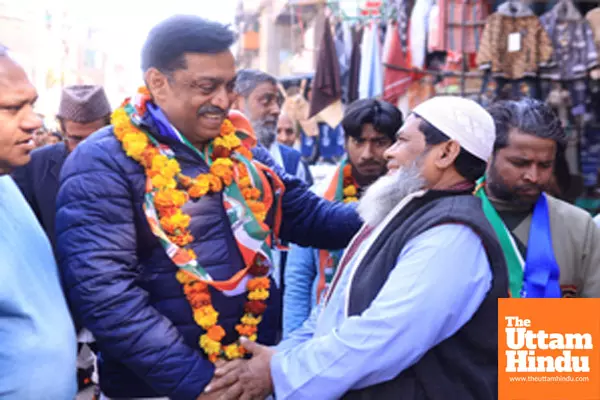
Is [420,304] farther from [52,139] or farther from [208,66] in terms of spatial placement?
[52,139]

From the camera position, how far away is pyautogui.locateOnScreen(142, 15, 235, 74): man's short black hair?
2041 mm

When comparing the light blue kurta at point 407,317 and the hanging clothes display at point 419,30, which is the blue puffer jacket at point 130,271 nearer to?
A: the light blue kurta at point 407,317

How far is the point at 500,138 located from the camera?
9.71ft

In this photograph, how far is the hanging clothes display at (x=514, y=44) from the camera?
6422 mm

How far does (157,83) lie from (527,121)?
1.77 meters

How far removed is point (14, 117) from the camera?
1.61 metres

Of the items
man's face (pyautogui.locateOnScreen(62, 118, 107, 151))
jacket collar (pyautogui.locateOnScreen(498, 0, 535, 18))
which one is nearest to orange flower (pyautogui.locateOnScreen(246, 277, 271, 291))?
man's face (pyautogui.locateOnScreen(62, 118, 107, 151))

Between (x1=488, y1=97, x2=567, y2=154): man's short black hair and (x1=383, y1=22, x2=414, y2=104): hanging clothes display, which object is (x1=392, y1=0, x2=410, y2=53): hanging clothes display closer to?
(x1=383, y1=22, x2=414, y2=104): hanging clothes display

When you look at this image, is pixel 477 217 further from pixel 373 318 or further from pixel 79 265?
pixel 79 265

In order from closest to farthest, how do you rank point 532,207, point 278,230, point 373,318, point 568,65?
1. point 373,318
2. point 278,230
3. point 532,207
4. point 568,65

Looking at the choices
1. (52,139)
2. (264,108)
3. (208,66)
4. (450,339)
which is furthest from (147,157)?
(52,139)

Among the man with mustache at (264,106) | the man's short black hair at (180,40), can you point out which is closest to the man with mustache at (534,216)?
the man's short black hair at (180,40)

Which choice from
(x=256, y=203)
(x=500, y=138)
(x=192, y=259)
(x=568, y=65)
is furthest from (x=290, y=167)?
(x=568, y=65)

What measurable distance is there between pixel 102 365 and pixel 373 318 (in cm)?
99
